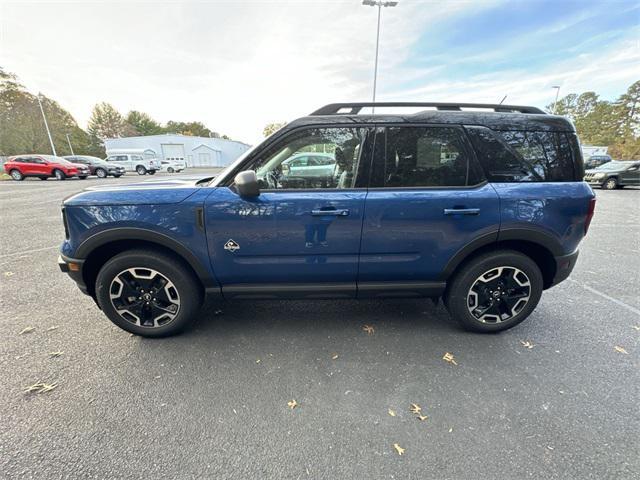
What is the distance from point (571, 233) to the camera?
8.41 ft

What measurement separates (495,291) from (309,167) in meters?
2.04

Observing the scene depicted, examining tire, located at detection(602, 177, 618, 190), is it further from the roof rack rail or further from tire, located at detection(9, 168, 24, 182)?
tire, located at detection(9, 168, 24, 182)

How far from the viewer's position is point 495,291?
8.86ft

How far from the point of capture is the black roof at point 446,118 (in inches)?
97.1

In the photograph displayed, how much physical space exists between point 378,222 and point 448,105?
1269mm

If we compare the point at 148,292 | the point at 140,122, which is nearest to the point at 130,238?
the point at 148,292

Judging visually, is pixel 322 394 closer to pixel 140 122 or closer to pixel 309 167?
pixel 309 167

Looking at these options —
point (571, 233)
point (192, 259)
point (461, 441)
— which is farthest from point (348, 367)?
point (571, 233)

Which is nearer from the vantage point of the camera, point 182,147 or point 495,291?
point 495,291

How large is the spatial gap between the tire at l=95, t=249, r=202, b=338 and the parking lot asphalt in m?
0.19

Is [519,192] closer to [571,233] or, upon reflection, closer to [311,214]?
[571,233]

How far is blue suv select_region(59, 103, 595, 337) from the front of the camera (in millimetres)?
2396

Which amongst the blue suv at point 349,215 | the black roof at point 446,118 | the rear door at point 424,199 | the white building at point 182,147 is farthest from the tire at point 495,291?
the white building at point 182,147

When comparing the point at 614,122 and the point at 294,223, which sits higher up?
the point at 614,122
